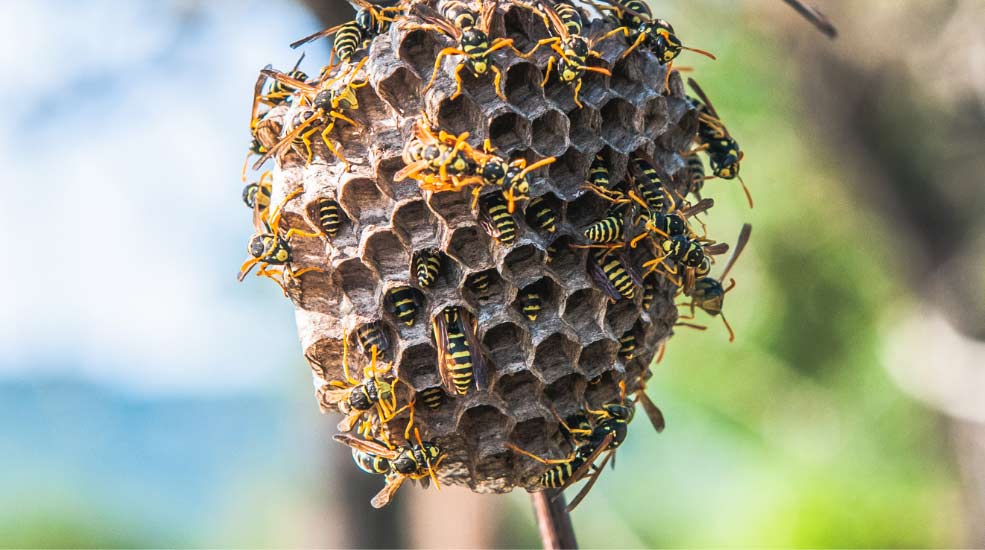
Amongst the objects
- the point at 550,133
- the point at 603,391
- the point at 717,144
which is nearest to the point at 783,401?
the point at 717,144

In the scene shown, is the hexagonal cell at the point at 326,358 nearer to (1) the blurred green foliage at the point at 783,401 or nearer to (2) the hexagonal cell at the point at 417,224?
(2) the hexagonal cell at the point at 417,224

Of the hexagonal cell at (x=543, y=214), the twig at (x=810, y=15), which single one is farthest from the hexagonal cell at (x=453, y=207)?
the twig at (x=810, y=15)

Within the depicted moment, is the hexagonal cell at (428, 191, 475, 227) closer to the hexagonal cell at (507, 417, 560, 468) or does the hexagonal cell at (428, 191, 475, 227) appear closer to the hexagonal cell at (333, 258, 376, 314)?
the hexagonal cell at (333, 258, 376, 314)

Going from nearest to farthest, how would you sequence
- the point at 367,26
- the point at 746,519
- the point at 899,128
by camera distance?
the point at 367,26 < the point at 899,128 < the point at 746,519

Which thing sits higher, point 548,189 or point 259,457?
point 548,189

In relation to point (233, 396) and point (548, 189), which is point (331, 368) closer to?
point (548, 189)

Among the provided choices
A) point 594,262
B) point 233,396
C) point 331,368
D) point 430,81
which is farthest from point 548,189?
point 233,396
